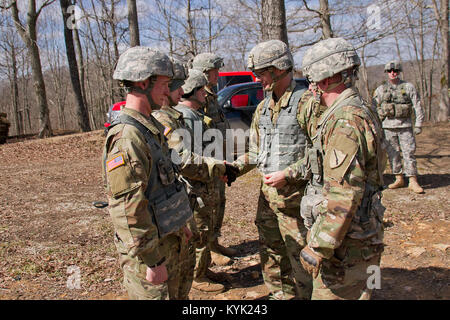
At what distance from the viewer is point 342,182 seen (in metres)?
1.99

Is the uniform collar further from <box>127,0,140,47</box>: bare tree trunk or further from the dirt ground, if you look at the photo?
<box>127,0,140,47</box>: bare tree trunk

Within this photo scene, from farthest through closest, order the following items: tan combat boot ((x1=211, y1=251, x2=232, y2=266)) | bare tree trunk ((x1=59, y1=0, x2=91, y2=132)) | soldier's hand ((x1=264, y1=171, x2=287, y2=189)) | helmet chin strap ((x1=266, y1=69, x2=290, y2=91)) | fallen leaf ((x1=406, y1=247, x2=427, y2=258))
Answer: bare tree trunk ((x1=59, y1=0, x2=91, y2=132)), tan combat boot ((x1=211, y1=251, x2=232, y2=266)), fallen leaf ((x1=406, y1=247, x2=427, y2=258)), helmet chin strap ((x1=266, y1=69, x2=290, y2=91)), soldier's hand ((x1=264, y1=171, x2=287, y2=189))

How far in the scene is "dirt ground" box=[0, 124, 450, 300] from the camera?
3.76 metres

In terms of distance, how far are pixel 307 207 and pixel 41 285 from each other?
298 cm

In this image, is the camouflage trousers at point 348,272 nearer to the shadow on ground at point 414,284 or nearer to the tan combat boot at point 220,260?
the shadow on ground at point 414,284

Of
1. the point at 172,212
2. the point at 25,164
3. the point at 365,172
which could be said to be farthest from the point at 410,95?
the point at 25,164

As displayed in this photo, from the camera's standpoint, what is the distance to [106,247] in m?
4.83

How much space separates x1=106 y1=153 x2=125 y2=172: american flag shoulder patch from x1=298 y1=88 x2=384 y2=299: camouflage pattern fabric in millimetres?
1106

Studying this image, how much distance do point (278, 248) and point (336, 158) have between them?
5.02ft

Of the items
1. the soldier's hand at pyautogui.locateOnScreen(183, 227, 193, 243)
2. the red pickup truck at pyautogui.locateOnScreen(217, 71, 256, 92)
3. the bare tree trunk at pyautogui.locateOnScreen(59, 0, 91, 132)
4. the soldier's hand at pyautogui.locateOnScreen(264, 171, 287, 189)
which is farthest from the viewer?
the bare tree trunk at pyautogui.locateOnScreen(59, 0, 91, 132)

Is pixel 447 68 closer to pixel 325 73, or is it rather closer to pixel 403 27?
pixel 403 27

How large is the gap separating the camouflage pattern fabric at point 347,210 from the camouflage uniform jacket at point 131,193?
0.91 m

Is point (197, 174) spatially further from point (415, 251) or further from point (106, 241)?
point (415, 251)

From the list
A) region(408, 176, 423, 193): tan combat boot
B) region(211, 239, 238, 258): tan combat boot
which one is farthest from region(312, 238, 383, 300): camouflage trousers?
region(408, 176, 423, 193): tan combat boot
